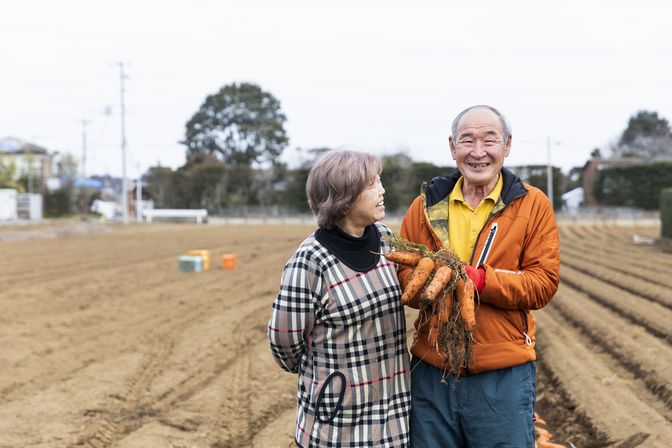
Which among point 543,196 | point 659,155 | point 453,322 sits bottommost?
point 453,322

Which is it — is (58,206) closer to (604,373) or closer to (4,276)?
(4,276)

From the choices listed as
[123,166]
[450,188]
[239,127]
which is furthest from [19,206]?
[450,188]

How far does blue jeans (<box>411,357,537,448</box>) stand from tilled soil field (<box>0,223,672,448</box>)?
2546 mm

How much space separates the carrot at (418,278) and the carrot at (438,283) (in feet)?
0.10

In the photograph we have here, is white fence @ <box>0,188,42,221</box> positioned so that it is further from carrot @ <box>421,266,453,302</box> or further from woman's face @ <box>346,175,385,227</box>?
carrot @ <box>421,266,453,302</box>

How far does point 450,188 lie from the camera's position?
262 cm

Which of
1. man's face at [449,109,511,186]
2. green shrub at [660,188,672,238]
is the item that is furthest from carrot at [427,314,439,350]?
green shrub at [660,188,672,238]

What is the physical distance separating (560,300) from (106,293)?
7592 mm

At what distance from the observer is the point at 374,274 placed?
7.80ft

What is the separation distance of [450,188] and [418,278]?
524mm

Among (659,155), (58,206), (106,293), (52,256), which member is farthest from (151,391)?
(659,155)

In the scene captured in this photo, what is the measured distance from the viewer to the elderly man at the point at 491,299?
234 centimetres

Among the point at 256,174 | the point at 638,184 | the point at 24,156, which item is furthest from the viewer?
the point at 24,156

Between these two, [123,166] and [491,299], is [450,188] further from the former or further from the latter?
[123,166]
